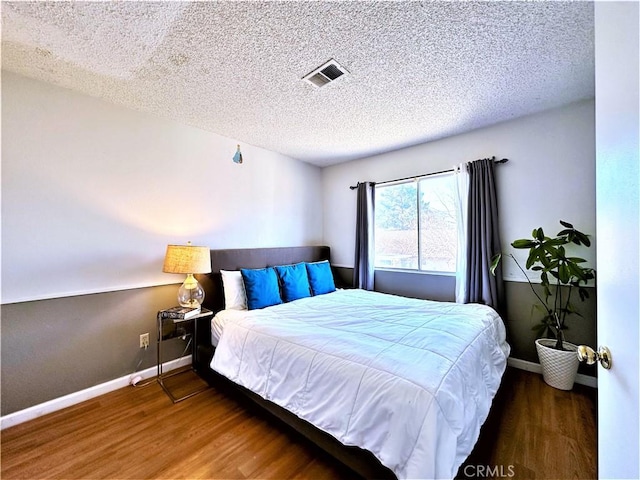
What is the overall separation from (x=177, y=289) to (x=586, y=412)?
3.57m

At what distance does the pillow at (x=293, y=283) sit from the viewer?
9.42 ft

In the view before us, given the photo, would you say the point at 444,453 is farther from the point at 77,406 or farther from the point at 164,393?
the point at 77,406

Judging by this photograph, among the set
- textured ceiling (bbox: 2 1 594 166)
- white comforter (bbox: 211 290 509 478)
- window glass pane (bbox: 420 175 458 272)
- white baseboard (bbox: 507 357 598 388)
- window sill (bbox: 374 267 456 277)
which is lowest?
white baseboard (bbox: 507 357 598 388)

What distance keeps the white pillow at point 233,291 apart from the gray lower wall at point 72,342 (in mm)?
574

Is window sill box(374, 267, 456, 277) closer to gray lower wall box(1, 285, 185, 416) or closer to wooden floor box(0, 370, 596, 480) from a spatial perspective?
wooden floor box(0, 370, 596, 480)

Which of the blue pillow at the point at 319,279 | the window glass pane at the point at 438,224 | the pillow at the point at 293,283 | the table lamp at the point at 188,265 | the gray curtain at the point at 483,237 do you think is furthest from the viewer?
the blue pillow at the point at 319,279

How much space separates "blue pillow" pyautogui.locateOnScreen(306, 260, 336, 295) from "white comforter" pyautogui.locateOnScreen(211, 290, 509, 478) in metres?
0.83

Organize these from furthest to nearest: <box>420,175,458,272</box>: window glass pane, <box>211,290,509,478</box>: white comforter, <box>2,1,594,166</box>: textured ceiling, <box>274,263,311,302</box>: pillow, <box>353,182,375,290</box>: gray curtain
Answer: <box>353,182,375,290</box>: gray curtain
<box>420,175,458,272</box>: window glass pane
<box>274,263,311,302</box>: pillow
<box>2,1,594,166</box>: textured ceiling
<box>211,290,509,478</box>: white comforter

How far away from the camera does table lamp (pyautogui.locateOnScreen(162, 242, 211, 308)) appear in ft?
7.28

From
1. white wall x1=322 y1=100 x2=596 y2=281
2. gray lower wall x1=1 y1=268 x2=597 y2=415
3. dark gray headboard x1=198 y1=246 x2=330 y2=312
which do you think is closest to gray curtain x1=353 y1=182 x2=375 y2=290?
white wall x1=322 y1=100 x2=596 y2=281

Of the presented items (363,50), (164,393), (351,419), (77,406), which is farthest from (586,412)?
(77,406)

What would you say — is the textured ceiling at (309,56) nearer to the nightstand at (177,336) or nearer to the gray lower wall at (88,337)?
the gray lower wall at (88,337)

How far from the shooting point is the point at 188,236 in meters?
2.70

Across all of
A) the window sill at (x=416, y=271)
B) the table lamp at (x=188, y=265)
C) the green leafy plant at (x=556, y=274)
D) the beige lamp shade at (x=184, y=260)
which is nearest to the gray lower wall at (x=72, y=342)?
the table lamp at (x=188, y=265)
